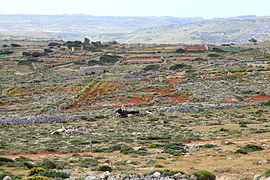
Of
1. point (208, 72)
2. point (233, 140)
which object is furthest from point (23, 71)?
point (233, 140)

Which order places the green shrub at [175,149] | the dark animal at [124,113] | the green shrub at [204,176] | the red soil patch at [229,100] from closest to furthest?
the green shrub at [204,176] < the green shrub at [175,149] < the dark animal at [124,113] < the red soil patch at [229,100]

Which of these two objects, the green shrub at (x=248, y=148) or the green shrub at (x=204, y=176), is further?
the green shrub at (x=248, y=148)

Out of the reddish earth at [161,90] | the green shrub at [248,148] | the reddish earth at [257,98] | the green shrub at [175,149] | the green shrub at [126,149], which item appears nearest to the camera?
the green shrub at [248,148]

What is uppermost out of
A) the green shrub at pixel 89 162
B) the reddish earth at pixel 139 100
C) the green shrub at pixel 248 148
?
the green shrub at pixel 248 148

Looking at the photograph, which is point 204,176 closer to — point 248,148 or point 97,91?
point 248,148

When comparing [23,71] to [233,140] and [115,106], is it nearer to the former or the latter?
[115,106]

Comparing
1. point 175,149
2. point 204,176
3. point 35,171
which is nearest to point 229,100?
point 175,149

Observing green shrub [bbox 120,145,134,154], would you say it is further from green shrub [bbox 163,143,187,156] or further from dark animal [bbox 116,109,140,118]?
dark animal [bbox 116,109,140,118]

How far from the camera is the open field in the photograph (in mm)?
21094

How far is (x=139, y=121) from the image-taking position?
41500 mm

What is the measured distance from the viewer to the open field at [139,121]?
21.1m

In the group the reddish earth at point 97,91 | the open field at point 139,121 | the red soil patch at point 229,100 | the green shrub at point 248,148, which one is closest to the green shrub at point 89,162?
the open field at point 139,121

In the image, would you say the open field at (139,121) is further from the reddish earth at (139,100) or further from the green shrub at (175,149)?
the reddish earth at (139,100)

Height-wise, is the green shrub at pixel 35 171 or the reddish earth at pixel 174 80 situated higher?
the green shrub at pixel 35 171
